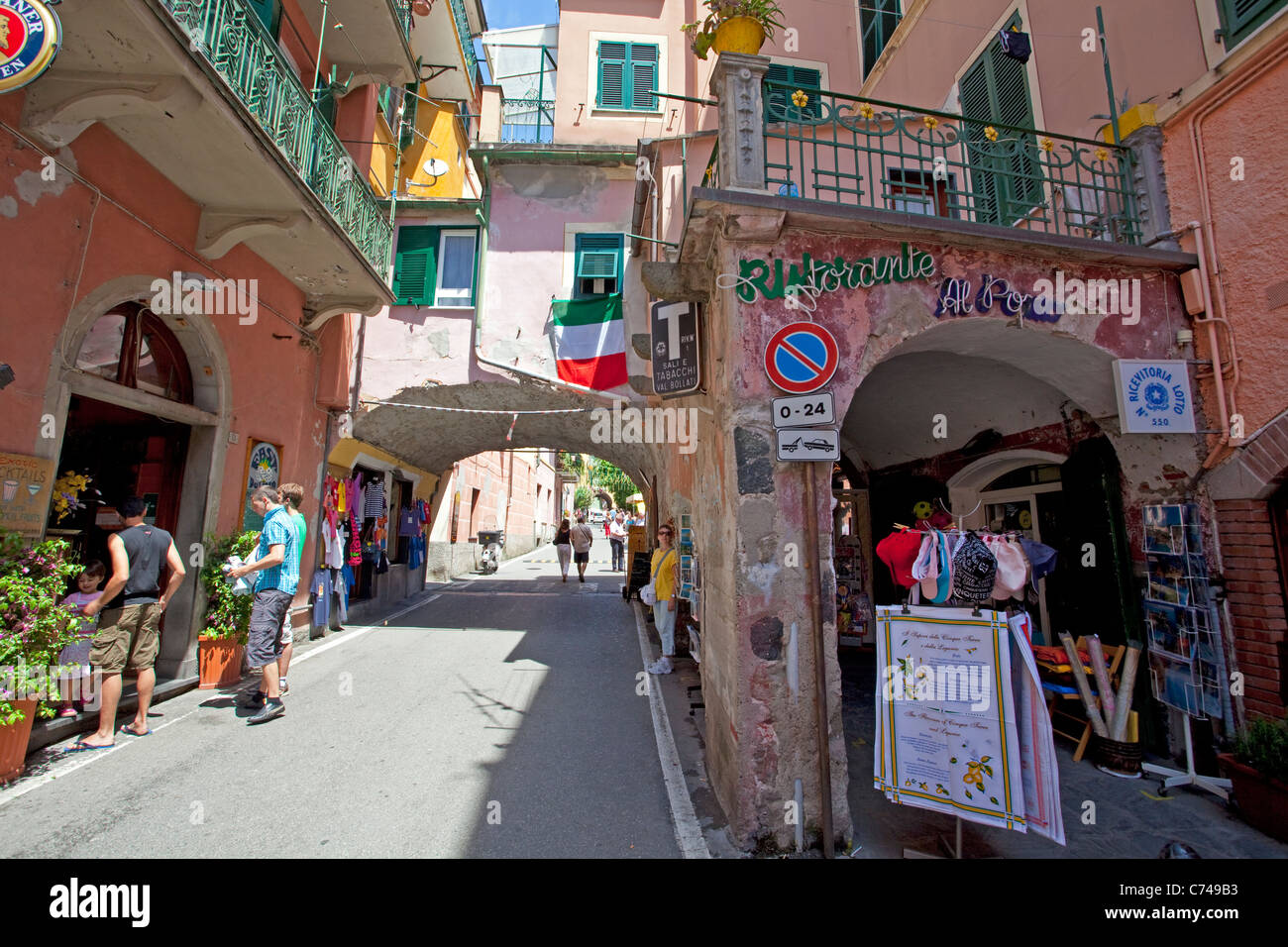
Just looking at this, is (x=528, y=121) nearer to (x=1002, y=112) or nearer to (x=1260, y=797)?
(x=1002, y=112)

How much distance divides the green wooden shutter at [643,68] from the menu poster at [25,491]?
10.4m

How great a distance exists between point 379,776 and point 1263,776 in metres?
6.08

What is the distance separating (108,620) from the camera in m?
4.75

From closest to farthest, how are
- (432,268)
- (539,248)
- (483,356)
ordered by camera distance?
(483,356), (432,268), (539,248)

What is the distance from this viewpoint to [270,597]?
5.52 metres

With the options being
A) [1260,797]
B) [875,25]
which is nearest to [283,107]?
[875,25]

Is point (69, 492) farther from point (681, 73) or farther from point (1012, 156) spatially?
point (681, 73)

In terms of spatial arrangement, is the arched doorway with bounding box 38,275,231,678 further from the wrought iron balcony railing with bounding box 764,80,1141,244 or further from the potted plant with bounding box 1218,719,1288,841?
the potted plant with bounding box 1218,719,1288,841

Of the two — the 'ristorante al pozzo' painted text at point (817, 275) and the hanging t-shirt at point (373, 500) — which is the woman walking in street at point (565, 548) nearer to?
the hanging t-shirt at point (373, 500)

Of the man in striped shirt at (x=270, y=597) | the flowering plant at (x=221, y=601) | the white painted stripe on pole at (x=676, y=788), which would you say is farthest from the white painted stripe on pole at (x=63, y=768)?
the white painted stripe on pole at (x=676, y=788)

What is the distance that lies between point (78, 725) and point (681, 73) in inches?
496

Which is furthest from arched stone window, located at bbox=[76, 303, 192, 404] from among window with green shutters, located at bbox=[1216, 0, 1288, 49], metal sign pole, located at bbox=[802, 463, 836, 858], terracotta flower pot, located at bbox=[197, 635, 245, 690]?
window with green shutters, located at bbox=[1216, 0, 1288, 49]

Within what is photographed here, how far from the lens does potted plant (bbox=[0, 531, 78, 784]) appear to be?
12.3 feet

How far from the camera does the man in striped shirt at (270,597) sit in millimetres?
5438
